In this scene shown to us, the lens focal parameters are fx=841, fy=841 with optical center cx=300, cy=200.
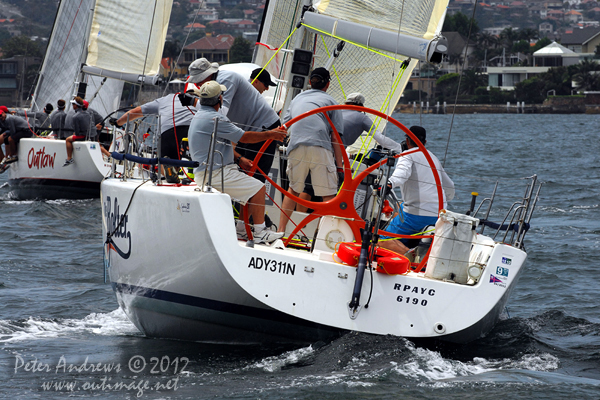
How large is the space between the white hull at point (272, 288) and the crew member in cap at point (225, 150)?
27 cm

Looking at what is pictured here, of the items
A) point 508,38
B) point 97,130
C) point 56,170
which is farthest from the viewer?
point 508,38

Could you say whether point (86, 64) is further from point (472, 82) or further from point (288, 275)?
point (472, 82)

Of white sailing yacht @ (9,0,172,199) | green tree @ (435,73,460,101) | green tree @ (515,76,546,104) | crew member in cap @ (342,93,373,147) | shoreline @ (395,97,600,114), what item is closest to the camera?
crew member in cap @ (342,93,373,147)

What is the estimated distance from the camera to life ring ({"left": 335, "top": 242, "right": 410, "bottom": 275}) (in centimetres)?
456

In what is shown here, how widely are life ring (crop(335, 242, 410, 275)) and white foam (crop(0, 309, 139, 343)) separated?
1.70 meters

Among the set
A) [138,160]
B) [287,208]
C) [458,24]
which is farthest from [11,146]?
[458,24]

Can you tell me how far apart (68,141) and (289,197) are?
8617 millimetres

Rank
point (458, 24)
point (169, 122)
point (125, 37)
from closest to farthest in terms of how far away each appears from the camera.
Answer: point (169, 122) → point (125, 37) → point (458, 24)

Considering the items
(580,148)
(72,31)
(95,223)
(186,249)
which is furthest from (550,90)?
(186,249)

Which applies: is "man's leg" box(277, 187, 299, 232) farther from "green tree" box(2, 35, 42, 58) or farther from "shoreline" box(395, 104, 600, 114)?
"shoreline" box(395, 104, 600, 114)

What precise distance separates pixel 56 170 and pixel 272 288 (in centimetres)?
977

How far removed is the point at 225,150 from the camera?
4.95 metres

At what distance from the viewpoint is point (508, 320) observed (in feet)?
19.5

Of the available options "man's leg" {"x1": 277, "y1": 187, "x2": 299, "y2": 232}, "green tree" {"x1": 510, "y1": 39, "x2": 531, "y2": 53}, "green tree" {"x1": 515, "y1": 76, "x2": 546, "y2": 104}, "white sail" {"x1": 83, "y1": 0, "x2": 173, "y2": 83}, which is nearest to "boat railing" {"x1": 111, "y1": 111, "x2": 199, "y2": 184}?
"man's leg" {"x1": 277, "y1": 187, "x2": 299, "y2": 232}
